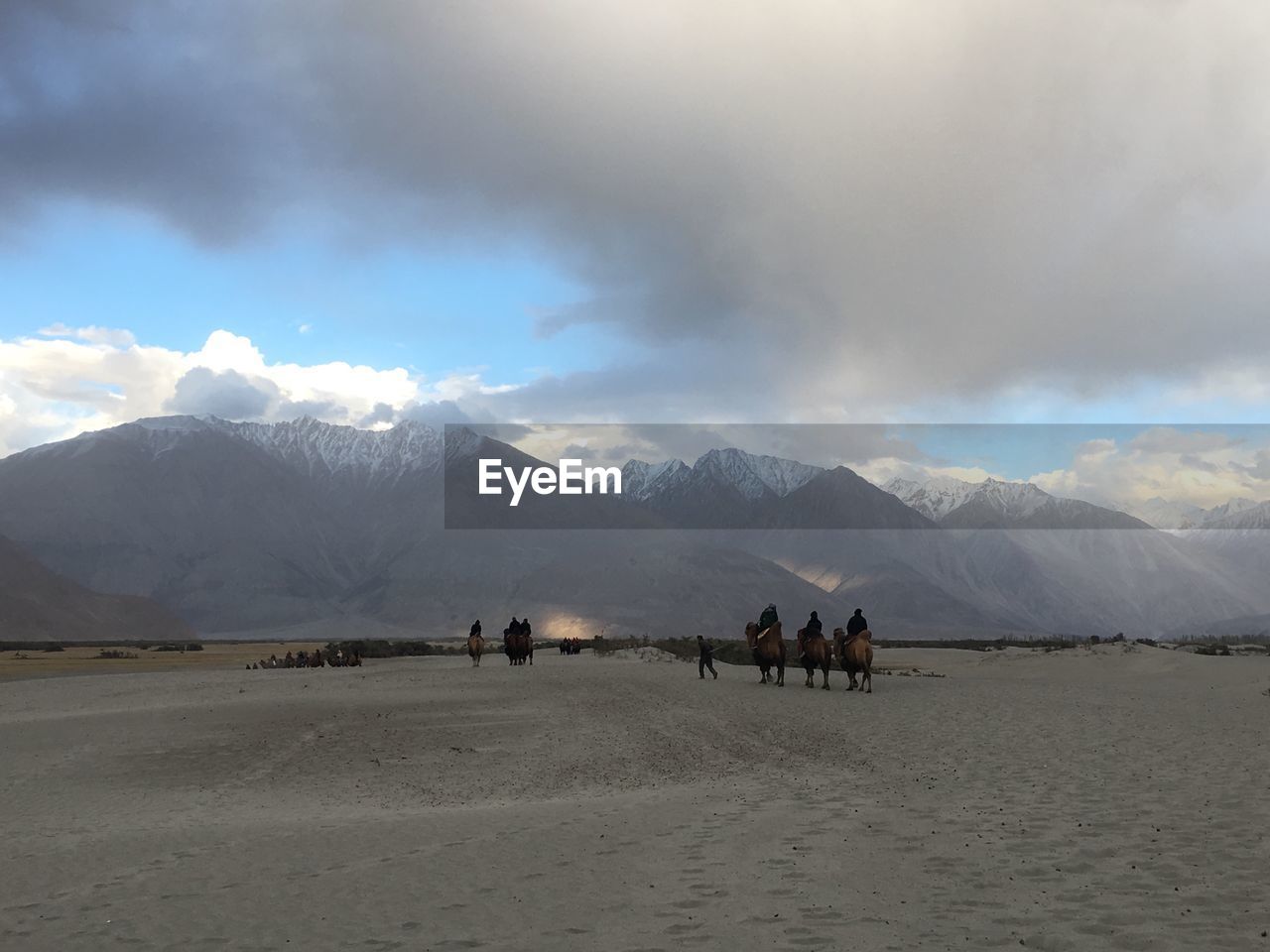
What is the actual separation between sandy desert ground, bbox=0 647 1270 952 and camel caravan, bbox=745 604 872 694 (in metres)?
4.23

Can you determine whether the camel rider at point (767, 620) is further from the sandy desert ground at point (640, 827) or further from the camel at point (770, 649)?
the sandy desert ground at point (640, 827)

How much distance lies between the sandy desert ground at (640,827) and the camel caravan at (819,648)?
4.23 metres

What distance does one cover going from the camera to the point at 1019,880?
9586mm

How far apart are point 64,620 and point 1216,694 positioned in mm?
140824

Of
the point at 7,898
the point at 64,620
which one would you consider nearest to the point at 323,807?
the point at 7,898

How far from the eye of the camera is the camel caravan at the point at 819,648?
30.2m

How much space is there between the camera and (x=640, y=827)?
483 inches

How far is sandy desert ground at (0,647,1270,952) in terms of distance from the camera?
28.9 feet

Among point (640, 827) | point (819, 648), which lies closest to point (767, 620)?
point (819, 648)

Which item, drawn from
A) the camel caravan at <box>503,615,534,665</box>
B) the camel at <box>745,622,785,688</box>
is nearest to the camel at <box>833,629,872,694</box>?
the camel at <box>745,622,785,688</box>

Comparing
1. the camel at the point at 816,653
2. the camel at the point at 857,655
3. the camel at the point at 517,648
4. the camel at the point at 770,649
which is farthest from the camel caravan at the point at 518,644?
the camel at the point at 857,655

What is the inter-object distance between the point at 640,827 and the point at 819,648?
753 inches

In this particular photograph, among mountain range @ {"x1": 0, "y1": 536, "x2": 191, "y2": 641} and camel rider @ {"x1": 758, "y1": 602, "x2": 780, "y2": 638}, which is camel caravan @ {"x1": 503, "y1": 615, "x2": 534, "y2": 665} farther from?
mountain range @ {"x1": 0, "y1": 536, "x2": 191, "y2": 641}

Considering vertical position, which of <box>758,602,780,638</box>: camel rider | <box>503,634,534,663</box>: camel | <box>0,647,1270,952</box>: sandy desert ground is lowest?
<box>0,647,1270,952</box>: sandy desert ground
